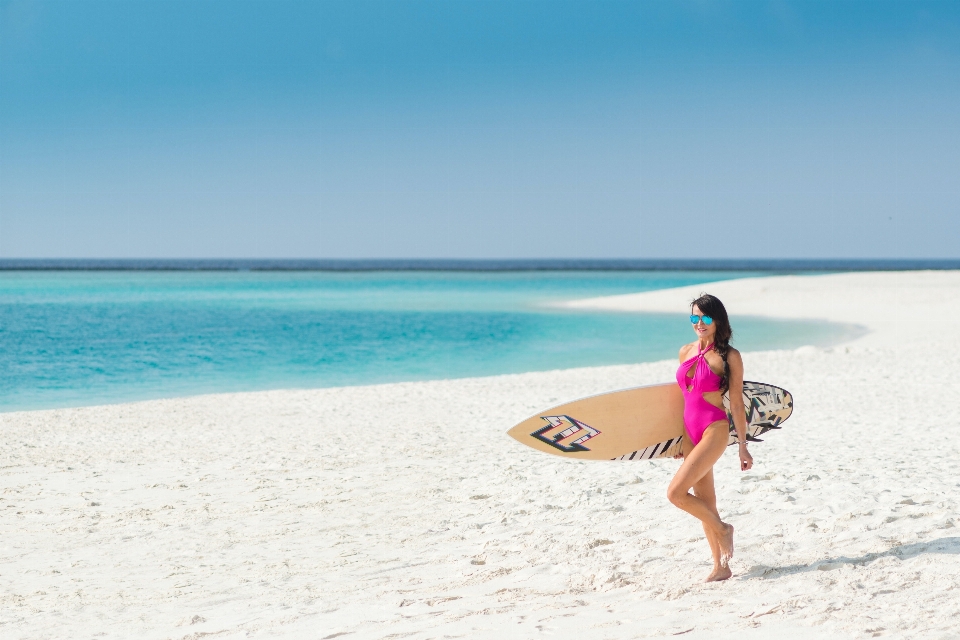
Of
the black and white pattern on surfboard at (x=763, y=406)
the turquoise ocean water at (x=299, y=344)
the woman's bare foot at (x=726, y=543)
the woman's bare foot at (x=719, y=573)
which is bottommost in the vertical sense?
the turquoise ocean water at (x=299, y=344)

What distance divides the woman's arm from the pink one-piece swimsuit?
0.07 m

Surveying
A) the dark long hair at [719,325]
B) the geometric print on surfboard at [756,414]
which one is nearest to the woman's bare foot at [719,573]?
the geometric print on surfboard at [756,414]

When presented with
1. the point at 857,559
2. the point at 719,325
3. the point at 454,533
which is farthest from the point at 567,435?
the point at 857,559

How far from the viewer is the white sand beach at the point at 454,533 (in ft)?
13.9

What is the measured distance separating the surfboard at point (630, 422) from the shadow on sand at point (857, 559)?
72 centimetres

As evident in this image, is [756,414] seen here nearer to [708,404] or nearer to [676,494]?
[708,404]

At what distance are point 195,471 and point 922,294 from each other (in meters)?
33.9

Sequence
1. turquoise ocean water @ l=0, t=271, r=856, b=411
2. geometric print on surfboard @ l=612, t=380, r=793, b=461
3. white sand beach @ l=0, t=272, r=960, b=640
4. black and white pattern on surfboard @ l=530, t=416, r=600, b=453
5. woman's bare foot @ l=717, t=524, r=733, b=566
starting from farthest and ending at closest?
turquoise ocean water @ l=0, t=271, r=856, b=411 → black and white pattern on surfboard @ l=530, t=416, r=600, b=453 → geometric print on surfboard @ l=612, t=380, r=793, b=461 → woman's bare foot @ l=717, t=524, r=733, b=566 → white sand beach @ l=0, t=272, r=960, b=640

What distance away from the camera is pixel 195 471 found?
26.5 feet

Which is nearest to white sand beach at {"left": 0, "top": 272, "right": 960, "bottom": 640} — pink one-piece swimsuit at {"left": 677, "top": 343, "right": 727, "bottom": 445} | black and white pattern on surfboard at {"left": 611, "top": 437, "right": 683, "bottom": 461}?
black and white pattern on surfboard at {"left": 611, "top": 437, "right": 683, "bottom": 461}

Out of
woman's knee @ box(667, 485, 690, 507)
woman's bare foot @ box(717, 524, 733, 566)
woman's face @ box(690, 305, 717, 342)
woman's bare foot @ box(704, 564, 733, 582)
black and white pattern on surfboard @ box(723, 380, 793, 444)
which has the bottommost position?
woman's bare foot @ box(704, 564, 733, 582)

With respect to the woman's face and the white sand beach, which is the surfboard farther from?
the white sand beach

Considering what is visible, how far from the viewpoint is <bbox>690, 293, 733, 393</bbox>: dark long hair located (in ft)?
14.1

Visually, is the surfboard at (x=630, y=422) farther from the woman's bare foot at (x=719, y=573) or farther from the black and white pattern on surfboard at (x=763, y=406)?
the woman's bare foot at (x=719, y=573)
